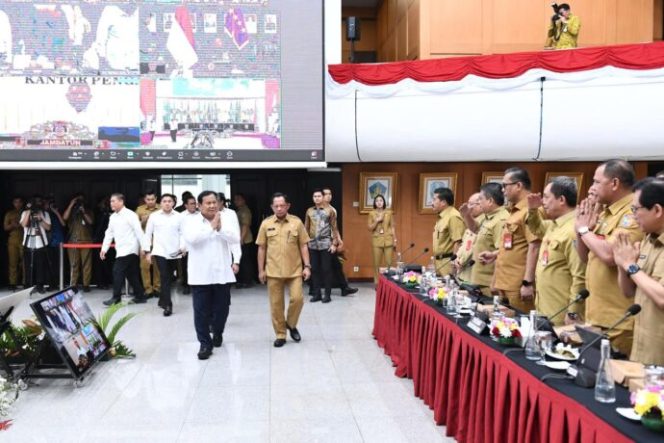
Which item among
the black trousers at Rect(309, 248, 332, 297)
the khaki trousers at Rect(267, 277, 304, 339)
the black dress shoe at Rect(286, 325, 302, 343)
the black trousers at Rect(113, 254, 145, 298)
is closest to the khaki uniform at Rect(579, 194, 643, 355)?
the khaki trousers at Rect(267, 277, 304, 339)

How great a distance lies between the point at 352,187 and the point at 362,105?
1738 millimetres

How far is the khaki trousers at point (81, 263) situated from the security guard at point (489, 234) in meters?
6.14

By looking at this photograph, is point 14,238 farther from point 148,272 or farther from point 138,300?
point 138,300

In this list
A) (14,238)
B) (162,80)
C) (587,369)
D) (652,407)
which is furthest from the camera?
(14,238)

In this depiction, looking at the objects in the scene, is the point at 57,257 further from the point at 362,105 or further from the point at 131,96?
the point at 362,105

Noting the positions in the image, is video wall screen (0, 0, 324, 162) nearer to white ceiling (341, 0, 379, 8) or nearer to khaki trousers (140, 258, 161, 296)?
khaki trousers (140, 258, 161, 296)

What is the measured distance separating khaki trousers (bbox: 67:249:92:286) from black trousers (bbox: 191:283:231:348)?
413cm

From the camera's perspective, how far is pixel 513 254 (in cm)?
401

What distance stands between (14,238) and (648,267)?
8645mm

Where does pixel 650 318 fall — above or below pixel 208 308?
above

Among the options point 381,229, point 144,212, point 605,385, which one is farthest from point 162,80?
point 605,385

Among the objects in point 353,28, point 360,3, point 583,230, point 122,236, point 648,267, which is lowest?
point 122,236

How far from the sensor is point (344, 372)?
173 inches

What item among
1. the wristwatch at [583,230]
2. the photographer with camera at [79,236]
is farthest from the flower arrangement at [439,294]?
the photographer with camera at [79,236]
